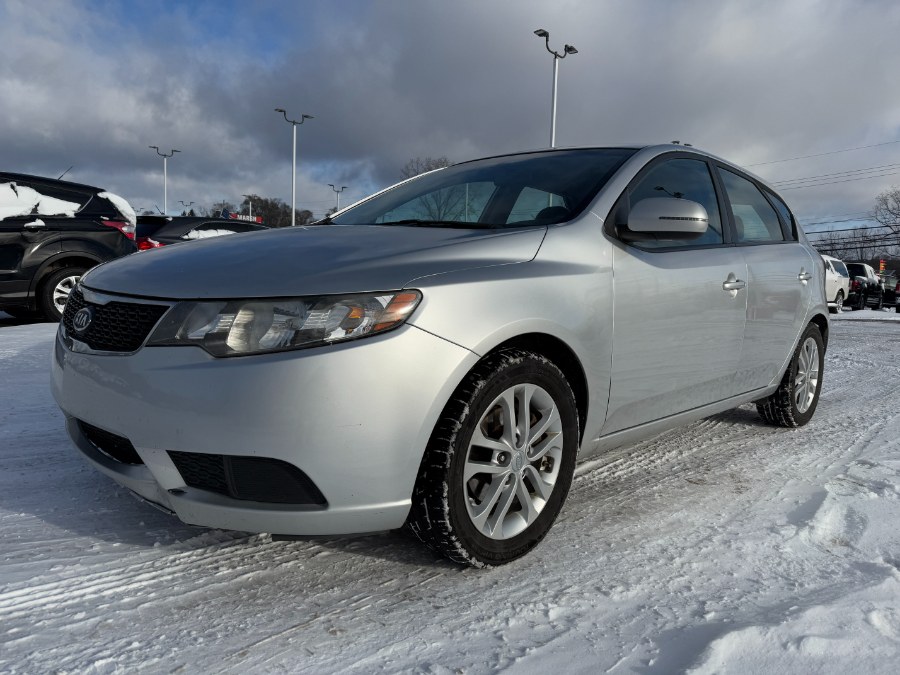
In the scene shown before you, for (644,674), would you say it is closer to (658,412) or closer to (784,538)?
(784,538)

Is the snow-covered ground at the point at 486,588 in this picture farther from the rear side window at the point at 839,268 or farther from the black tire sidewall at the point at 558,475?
the rear side window at the point at 839,268

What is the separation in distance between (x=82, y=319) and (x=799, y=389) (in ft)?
12.7

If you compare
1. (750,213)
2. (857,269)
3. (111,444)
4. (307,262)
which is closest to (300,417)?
(307,262)

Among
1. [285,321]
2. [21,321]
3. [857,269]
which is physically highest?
[857,269]

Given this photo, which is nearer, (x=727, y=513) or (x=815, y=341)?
(x=727, y=513)

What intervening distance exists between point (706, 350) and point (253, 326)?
2024 mm

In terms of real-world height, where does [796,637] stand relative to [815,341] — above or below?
below

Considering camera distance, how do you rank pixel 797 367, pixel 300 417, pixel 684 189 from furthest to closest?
pixel 797 367, pixel 684 189, pixel 300 417

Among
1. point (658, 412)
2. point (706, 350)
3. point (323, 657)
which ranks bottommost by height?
point (323, 657)

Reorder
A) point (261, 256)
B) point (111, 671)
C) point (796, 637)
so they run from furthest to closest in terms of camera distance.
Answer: point (261, 256)
point (796, 637)
point (111, 671)

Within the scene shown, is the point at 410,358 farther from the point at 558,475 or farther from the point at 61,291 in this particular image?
the point at 61,291

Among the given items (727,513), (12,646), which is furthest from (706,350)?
(12,646)

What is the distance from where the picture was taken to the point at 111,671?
1651mm

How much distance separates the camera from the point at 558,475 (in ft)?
7.87
